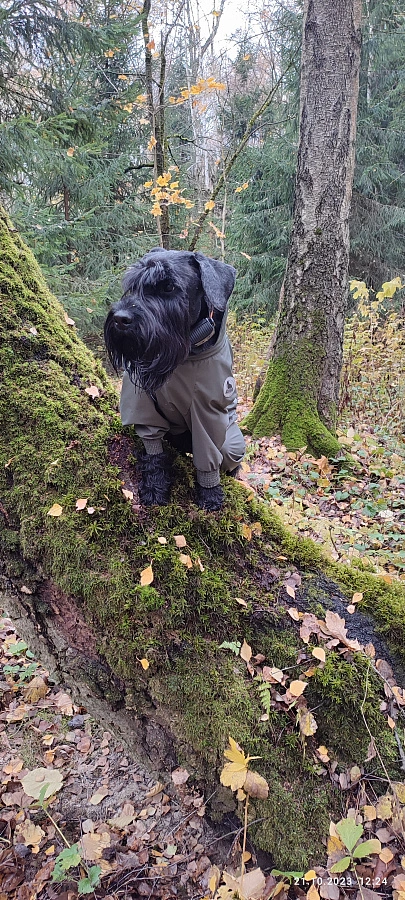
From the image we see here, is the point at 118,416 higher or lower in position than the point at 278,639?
higher

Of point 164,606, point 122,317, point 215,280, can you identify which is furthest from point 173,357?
point 164,606

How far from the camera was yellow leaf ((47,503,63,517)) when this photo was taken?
214 centimetres

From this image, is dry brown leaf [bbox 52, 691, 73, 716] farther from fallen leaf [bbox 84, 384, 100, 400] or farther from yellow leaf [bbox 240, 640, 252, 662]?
fallen leaf [bbox 84, 384, 100, 400]

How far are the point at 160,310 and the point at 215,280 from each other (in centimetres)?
32

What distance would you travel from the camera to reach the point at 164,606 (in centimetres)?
207

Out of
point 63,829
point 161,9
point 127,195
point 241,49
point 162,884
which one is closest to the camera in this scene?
point 162,884

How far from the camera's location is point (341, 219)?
5695 millimetres

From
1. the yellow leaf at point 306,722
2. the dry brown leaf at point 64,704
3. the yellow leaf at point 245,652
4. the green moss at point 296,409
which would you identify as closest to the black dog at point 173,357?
the yellow leaf at point 245,652

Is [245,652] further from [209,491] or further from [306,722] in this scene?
[209,491]

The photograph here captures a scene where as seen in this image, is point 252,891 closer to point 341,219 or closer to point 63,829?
point 63,829

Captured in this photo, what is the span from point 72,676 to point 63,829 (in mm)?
1050

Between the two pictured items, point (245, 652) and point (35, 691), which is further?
point (35, 691)

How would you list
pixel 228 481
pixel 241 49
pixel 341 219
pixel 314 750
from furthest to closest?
pixel 241 49 < pixel 341 219 < pixel 228 481 < pixel 314 750

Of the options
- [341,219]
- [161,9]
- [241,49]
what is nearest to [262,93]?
[241,49]
